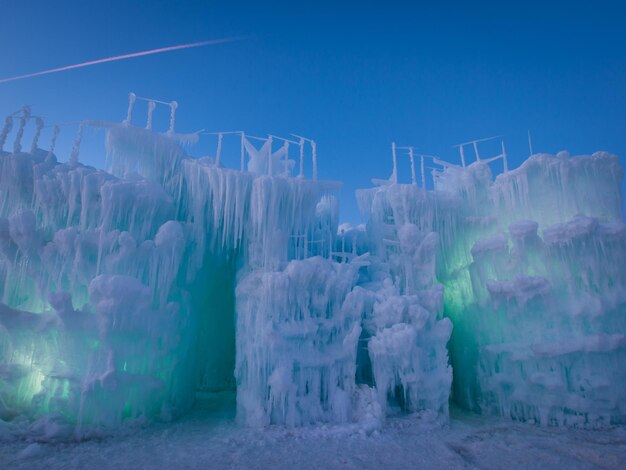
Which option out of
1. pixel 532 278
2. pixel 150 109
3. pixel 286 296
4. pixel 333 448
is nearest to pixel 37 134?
pixel 150 109

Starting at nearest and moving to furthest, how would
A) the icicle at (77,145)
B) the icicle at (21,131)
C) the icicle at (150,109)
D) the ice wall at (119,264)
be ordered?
the ice wall at (119,264), the icicle at (21,131), the icicle at (77,145), the icicle at (150,109)

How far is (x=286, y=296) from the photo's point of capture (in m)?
15.0

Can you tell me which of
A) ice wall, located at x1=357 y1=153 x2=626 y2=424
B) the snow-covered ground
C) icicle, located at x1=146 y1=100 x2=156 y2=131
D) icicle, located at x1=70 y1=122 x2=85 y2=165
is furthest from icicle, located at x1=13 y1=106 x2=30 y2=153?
ice wall, located at x1=357 y1=153 x2=626 y2=424

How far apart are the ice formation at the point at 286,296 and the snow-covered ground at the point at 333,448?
0.85 meters

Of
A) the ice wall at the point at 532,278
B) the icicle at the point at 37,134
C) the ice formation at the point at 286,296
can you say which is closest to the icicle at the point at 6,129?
the ice formation at the point at 286,296

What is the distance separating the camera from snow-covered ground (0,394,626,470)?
1038cm

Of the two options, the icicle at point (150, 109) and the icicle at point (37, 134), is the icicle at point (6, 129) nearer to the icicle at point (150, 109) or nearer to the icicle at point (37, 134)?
the icicle at point (37, 134)

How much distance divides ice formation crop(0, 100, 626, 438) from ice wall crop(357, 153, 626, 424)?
75 mm

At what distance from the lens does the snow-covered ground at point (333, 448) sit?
10383 mm

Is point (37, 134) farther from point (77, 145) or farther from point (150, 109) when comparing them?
point (150, 109)

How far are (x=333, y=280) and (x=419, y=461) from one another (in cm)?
706

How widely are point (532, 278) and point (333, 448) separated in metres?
10.7

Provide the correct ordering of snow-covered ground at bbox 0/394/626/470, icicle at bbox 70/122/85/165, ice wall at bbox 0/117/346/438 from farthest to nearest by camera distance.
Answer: icicle at bbox 70/122/85/165 → ice wall at bbox 0/117/346/438 → snow-covered ground at bbox 0/394/626/470

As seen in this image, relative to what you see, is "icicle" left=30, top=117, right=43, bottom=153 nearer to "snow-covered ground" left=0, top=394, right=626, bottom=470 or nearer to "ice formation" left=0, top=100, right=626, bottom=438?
"ice formation" left=0, top=100, right=626, bottom=438
